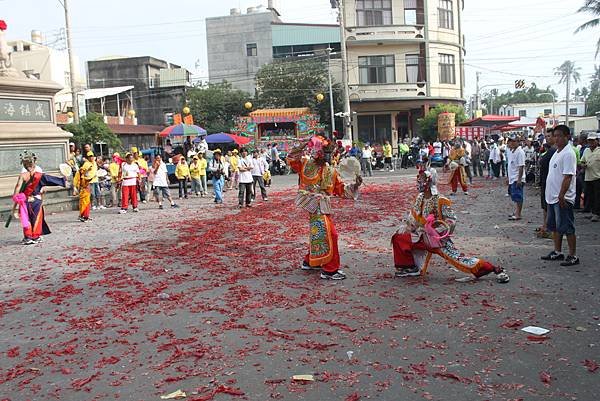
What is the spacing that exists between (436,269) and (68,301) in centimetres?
484

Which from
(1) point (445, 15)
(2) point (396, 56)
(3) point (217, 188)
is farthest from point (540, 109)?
(3) point (217, 188)

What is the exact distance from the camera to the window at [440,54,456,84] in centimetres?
4094

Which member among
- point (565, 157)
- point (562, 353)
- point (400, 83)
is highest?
point (400, 83)

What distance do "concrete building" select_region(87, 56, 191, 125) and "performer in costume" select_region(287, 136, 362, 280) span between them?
45.3 meters

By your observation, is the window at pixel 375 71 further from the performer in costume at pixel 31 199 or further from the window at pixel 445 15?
the performer in costume at pixel 31 199

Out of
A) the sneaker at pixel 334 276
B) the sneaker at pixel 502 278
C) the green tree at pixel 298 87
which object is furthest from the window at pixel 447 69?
the sneaker at pixel 502 278

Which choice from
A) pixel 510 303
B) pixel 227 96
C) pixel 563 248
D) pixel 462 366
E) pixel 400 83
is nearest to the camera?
pixel 462 366

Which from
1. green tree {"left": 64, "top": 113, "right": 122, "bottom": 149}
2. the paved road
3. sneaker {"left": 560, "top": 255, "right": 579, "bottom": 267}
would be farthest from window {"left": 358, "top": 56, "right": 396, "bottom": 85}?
sneaker {"left": 560, "top": 255, "right": 579, "bottom": 267}

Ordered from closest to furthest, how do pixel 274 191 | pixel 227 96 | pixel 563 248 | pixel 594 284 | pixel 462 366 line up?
pixel 462 366, pixel 594 284, pixel 563 248, pixel 274 191, pixel 227 96

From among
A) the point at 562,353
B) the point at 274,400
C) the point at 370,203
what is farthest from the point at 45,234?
the point at 562,353

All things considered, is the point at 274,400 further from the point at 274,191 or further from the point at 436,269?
the point at 274,191

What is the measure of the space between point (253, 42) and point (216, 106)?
31.9 feet

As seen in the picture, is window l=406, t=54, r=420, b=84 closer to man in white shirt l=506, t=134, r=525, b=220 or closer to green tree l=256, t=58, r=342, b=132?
green tree l=256, t=58, r=342, b=132

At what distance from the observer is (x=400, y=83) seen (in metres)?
39.6
